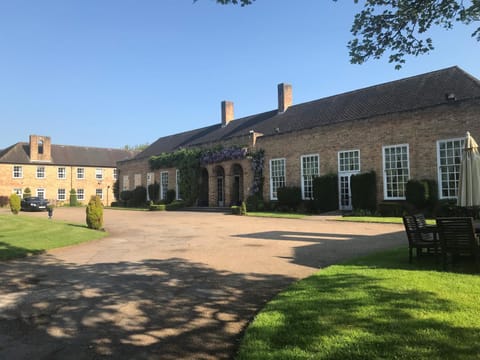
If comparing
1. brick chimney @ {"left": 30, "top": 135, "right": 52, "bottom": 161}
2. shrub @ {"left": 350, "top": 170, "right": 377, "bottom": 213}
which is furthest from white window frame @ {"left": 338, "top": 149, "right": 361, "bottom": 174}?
brick chimney @ {"left": 30, "top": 135, "right": 52, "bottom": 161}

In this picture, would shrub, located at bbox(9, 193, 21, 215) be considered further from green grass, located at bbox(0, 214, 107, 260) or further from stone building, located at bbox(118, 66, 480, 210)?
stone building, located at bbox(118, 66, 480, 210)

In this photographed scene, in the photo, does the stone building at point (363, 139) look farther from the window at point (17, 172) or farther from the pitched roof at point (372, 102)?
the window at point (17, 172)

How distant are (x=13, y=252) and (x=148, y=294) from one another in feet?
19.2

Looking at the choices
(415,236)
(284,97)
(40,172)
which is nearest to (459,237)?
(415,236)

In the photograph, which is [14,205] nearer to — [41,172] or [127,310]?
[127,310]

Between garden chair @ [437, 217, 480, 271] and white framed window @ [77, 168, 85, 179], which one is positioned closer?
garden chair @ [437, 217, 480, 271]

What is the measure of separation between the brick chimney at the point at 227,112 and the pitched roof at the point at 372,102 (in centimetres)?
282

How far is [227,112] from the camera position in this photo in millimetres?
37750

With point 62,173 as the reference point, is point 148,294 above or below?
below

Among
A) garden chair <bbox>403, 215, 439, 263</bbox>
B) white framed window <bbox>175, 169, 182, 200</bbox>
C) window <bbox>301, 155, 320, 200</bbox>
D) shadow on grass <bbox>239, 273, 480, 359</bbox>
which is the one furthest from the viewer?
white framed window <bbox>175, 169, 182, 200</bbox>

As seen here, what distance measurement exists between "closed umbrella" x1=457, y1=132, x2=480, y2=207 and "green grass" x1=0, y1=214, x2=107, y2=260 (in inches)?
431

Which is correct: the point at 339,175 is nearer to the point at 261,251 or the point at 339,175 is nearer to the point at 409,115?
the point at 409,115

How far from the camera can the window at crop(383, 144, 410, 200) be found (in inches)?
787

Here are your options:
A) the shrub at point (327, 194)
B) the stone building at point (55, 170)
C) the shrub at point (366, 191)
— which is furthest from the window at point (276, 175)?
the stone building at point (55, 170)
